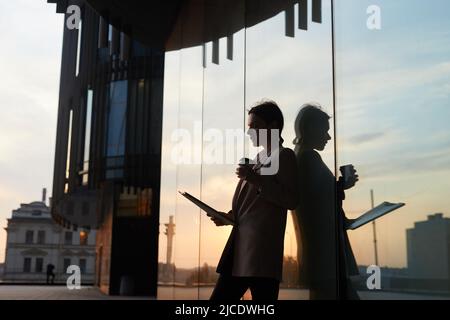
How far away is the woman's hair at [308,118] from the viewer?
12.3ft

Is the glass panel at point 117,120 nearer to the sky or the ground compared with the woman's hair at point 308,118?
nearer to the sky

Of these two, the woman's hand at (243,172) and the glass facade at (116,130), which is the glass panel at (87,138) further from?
the woman's hand at (243,172)

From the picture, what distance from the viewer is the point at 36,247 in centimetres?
661

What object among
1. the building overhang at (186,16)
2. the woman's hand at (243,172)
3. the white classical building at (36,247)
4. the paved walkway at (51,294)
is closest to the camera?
the woman's hand at (243,172)

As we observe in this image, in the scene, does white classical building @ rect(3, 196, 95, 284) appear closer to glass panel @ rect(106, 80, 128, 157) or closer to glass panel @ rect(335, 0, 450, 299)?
glass panel @ rect(335, 0, 450, 299)

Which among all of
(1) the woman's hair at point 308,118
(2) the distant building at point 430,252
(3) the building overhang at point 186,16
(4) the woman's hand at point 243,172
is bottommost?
(2) the distant building at point 430,252

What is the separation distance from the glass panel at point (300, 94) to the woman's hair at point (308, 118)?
3.3 inches

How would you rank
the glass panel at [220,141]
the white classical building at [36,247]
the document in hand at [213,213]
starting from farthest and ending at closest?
the white classical building at [36,247]
the glass panel at [220,141]
the document in hand at [213,213]

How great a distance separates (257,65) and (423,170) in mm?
1531

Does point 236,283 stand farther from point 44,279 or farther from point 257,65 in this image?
point 44,279

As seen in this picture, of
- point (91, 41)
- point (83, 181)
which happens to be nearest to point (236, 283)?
point (91, 41)

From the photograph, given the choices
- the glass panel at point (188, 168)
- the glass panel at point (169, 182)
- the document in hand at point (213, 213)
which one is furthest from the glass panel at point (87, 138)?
the document in hand at point (213, 213)

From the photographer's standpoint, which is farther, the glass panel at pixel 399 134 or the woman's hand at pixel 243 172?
the glass panel at pixel 399 134
